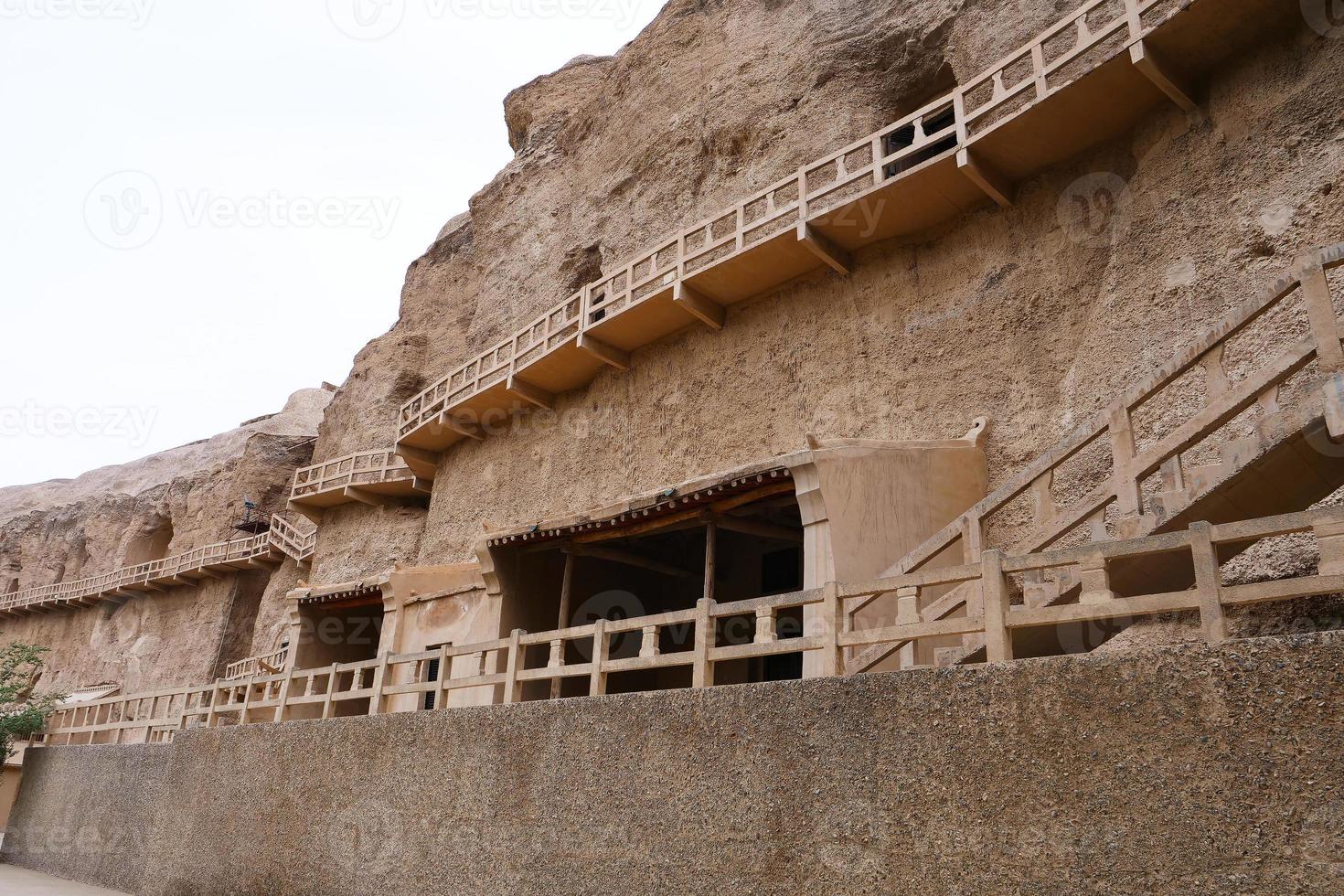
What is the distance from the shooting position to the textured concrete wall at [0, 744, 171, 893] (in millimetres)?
12719

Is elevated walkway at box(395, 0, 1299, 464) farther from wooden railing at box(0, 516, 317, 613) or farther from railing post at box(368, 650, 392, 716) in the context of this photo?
wooden railing at box(0, 516, 317, 613)

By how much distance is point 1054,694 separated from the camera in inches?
197

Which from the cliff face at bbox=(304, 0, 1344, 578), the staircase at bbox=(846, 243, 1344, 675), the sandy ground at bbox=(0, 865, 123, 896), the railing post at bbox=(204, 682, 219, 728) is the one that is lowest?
the sandy ground at bbox=(0, 865, 123, 896)

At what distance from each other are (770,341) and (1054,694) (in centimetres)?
1030

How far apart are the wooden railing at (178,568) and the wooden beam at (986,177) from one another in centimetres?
2214

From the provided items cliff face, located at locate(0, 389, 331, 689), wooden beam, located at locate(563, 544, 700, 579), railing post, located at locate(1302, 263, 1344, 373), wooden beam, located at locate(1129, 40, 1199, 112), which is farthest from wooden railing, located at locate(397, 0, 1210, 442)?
cliff face, located at locate(0, 389, 331, 689)

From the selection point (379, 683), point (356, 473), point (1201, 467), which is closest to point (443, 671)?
point (379, 683)

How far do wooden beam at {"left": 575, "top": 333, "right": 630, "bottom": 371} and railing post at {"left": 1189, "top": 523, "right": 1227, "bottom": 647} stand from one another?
12.6 meters

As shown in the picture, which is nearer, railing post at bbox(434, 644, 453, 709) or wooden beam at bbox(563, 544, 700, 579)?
railing post at bbox(434, 644, 453, 709)

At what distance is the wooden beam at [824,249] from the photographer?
13391mm

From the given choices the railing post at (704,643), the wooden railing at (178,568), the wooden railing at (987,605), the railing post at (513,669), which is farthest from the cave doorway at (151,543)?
the railing post at (704,643)

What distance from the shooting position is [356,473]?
25.9 metres

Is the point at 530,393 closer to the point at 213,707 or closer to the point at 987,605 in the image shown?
the point at 213,707

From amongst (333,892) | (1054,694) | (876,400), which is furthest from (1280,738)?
(876,400)
